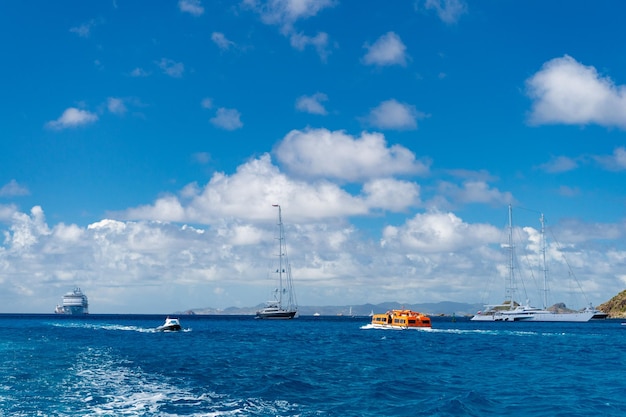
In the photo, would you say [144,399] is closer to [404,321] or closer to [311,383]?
[311,383]

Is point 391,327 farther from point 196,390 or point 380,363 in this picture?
point 196,390

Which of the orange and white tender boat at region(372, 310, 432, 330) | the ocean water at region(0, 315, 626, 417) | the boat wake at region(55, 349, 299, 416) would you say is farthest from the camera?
the orange and white tender boat at region(372, 310, 432, 330)

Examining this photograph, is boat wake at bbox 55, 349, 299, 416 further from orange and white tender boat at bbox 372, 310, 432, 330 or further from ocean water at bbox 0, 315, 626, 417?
orange and white tender boat at bbox 372, 310, 432, 330

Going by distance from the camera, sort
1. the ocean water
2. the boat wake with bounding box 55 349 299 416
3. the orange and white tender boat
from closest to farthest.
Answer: the boat wake with bounding box 55 349 299 416
the ocean water
the orange and white tender boat

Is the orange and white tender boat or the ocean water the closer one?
the ocean water

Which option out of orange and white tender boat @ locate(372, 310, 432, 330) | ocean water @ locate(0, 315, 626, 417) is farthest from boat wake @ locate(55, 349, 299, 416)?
orange and white tender boat @ locate(372, 310, 432, 330)

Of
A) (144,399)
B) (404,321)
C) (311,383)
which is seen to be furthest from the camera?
(404,321)

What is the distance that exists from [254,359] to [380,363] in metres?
16.6

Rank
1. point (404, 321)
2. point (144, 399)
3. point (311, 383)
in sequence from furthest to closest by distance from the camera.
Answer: point (404, 321) → point (311, 383) → point (144, 399)

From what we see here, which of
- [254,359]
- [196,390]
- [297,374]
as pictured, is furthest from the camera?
[254,359]

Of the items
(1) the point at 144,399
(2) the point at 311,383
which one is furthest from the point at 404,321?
(1) the point at 144,399

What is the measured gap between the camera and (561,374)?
64.9 m

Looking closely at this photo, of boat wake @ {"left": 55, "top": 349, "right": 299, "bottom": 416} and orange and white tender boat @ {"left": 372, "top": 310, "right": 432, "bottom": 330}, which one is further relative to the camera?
orange and white tender boat @ {"left": 372, "top": 310, "right": 432, "bottom": 330}

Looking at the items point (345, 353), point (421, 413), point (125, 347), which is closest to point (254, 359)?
point (345, 353)
